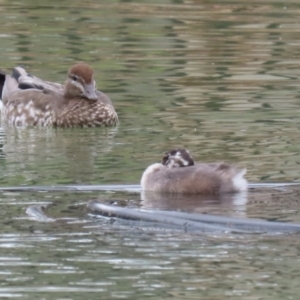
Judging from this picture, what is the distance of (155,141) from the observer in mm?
11523

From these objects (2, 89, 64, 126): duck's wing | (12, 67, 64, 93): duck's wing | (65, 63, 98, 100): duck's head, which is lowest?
(2, 89, 64, 126): duck's wing

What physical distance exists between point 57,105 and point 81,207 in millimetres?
4618

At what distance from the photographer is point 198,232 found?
806cm

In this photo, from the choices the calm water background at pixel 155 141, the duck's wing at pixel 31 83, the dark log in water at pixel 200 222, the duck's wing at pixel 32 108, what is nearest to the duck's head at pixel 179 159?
the calm water background at pixel 155 141

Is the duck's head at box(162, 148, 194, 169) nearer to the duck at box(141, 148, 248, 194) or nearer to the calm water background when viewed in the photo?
the duck at box(141, 148, 248, 194)

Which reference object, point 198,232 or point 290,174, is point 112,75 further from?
point 198,232

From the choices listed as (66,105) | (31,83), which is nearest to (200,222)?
(66,105)

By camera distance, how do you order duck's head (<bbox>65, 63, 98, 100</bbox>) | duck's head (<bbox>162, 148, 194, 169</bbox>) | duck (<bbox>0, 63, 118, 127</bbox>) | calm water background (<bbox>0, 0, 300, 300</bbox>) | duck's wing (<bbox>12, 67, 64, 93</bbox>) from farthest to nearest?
duck's wing (<bbox>12, 67, 64, 93</bbox>)
duck's head (<bbox>65, 63, 98, 100</bbox>)
duck (<bbox>0, 63, 118, 127</bbox>)
duck's head (<bbox>162, 148, 194, 169</bbox>)
calm water background (<bbox>0, 0, 300, 300</bbox>)

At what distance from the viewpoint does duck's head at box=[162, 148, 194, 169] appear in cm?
967

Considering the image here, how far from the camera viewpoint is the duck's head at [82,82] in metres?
13.2

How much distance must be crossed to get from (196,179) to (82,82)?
4.00 m

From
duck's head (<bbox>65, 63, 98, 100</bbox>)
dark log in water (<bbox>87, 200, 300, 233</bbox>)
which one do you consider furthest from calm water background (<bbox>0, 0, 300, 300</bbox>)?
duck's head (<bbox>65, 63, 98, 100</bbox>)

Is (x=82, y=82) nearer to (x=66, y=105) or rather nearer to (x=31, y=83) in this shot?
(x=66, y=105)

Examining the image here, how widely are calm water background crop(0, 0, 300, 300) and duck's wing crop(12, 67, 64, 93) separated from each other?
0.60 metres
